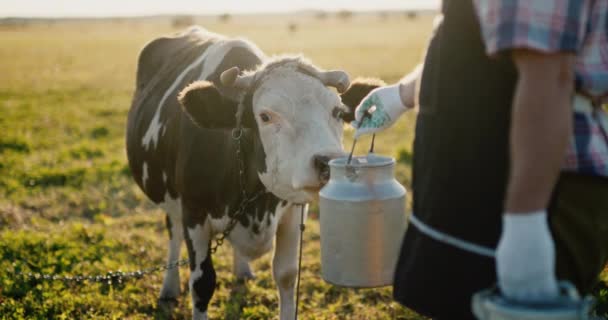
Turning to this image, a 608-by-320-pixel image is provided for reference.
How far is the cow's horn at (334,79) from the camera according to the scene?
365 centimetres

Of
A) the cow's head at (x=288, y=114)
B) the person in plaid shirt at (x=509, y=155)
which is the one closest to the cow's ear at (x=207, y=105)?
the cow's head at (x=288, y=114)

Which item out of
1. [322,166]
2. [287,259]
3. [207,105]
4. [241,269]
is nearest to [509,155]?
[322,166]

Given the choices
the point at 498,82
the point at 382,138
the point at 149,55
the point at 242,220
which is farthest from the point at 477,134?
the point at 382,138

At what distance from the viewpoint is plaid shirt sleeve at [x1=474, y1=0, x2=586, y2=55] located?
60.0 inches

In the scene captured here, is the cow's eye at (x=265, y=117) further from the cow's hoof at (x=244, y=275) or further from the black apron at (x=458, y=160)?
the cow's hoof at (x=244, y=275)

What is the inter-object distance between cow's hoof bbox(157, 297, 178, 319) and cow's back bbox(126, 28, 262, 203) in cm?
79

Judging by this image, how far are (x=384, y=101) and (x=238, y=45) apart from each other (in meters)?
2.35

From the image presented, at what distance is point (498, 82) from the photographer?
69.1 inches

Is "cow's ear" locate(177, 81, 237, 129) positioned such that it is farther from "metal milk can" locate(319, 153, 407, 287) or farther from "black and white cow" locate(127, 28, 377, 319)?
"metal milk can" locate(319, 153, 407, 287)

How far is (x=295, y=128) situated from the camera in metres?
3.36

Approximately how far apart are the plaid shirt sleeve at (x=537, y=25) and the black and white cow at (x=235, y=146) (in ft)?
5.19

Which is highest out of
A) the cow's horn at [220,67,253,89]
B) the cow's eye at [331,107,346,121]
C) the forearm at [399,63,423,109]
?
the forearm at [399,63,423,109]

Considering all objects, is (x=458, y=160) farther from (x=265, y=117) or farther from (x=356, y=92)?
(x=356, y=92)

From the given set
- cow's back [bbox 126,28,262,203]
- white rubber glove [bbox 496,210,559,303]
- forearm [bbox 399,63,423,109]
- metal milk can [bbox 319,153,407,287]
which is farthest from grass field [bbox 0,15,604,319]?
white rubber glove [bbox 496,210,559,303]
